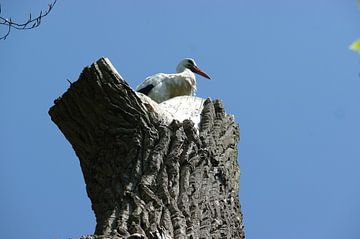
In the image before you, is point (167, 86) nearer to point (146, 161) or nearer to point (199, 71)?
point (199, 71)

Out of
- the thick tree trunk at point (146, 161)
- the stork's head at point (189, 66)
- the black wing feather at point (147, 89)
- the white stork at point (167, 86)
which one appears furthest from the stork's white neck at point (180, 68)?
the thick tree trunk at point (146, 161)

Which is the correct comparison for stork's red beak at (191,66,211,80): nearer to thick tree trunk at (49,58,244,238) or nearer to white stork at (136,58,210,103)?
white stork at (136,58,210,103)

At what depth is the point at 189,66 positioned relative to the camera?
985 cm

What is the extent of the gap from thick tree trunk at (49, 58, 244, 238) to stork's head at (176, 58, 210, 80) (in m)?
5.90

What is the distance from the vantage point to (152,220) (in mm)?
2605

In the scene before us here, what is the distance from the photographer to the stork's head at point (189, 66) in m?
9.73

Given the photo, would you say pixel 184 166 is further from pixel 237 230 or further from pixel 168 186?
pixel 237 230

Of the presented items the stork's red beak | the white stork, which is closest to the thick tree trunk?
the white stork

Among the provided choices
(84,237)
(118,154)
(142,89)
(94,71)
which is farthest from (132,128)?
(142,89)

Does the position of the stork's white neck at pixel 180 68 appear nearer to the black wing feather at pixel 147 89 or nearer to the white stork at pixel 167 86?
the white stork at pixel 167 86

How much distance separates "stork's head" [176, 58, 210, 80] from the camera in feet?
31.9

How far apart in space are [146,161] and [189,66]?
6.87m

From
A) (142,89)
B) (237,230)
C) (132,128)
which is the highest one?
(142,89)

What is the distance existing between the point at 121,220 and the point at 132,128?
2.68 ft
